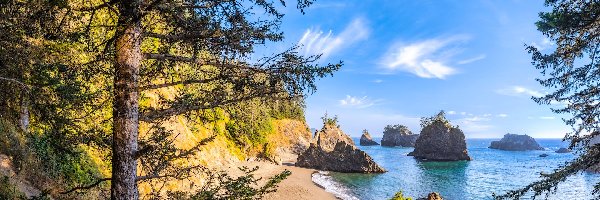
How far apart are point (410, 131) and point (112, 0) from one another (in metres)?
200

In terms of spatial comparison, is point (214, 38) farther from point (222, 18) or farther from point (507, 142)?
point (507, 142)

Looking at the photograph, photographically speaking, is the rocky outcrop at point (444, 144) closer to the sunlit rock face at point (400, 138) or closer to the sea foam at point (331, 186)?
the sea foam at point (331, 186)

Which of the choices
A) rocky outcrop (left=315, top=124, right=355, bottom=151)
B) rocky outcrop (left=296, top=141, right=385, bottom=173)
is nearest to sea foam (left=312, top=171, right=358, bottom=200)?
rocky outcrop (left=296, top=141, right=385, bottom=173)

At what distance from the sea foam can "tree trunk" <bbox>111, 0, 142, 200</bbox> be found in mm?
31857

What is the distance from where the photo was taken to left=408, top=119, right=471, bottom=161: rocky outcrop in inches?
3810

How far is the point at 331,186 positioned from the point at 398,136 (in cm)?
15197

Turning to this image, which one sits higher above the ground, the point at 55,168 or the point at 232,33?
the point at 232,33

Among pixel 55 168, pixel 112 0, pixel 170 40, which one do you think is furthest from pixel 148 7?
pixel 55 168

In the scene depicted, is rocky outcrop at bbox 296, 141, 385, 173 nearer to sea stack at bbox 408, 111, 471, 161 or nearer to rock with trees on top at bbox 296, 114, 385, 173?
rock with trees on top at bbox 296, 114, 385, 173

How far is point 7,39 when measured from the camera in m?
7.27

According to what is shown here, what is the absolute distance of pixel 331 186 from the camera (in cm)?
4394

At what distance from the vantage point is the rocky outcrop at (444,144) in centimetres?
9678

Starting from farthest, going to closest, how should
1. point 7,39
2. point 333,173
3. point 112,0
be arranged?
point 333,173 → point 7,39 → point 112,0

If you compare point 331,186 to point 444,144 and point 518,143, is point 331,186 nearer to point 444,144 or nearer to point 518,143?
point 444,144
